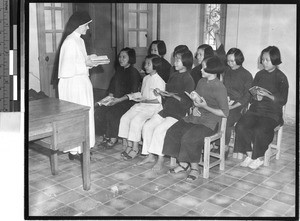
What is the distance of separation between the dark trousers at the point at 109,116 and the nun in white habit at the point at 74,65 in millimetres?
94

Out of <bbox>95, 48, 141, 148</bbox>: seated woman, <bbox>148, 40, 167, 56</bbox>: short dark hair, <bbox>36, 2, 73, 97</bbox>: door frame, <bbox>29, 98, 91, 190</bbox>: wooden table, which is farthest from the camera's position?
<bbox>95, 48, 141, 148</bbox>: seated woman

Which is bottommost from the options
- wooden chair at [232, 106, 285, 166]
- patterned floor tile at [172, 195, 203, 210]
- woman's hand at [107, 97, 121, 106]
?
patterned floor tile at [172, 195, 203, 210]

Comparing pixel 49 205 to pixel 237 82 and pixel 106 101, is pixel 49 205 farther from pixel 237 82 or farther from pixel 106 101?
pixel 237 82

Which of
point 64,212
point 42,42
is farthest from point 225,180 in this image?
point 42,42

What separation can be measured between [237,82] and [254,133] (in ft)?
1.30

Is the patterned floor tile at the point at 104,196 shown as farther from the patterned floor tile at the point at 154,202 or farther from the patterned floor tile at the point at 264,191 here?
the patterned floor tile at the point at 264,191

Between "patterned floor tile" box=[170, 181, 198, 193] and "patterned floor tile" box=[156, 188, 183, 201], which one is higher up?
"patterned floor tile" box=[170, 181, 198, 193]

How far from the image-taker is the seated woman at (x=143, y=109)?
9.10 feet

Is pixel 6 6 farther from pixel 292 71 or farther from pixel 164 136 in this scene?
pixel 292 71

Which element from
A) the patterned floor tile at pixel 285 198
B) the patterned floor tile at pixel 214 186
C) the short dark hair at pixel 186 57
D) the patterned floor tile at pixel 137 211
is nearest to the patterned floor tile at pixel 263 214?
the patterned floor tile at pixel 285 198

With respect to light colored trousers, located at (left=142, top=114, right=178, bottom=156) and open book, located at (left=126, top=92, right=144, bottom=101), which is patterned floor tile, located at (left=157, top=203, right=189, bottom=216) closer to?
light colored trousers, located at (left=142, top=114, right=178, bottom=156)

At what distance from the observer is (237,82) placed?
2.64m

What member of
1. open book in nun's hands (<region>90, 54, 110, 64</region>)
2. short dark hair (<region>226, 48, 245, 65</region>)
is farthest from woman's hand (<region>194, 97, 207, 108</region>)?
open book in nun's hands (<region>90, 54, 110, 64</region>)

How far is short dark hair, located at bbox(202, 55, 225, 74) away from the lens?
2.59 metres
